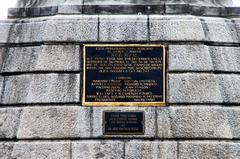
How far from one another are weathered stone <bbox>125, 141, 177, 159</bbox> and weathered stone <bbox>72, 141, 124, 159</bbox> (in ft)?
0.58

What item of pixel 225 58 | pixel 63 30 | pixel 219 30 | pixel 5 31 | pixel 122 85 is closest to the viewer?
pixel 122 85

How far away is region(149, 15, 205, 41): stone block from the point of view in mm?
11680

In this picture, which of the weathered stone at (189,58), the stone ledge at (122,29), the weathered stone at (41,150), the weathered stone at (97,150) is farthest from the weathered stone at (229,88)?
the weathered stone at (41,150)

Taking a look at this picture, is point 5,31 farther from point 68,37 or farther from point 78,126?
point 78,126

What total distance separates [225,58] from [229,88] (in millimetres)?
611

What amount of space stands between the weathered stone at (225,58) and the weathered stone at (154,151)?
72.2 inches

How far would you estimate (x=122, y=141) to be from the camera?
11258 millimetres

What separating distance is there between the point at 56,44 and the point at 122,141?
2.26m

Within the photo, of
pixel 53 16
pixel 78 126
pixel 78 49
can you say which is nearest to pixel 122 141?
pixel 78 126

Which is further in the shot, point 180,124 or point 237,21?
point 237,21

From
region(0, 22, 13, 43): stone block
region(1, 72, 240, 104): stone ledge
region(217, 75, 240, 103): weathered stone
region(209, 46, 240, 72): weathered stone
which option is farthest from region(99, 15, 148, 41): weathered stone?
region(0, 22, 13, 43): stone block

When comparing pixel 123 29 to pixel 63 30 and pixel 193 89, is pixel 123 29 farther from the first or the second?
pixel 193 89

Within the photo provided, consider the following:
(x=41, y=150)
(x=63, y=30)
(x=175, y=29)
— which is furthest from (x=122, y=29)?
(x=41, y=150)

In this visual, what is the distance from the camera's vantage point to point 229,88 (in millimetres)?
11781
